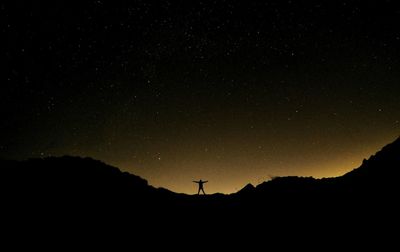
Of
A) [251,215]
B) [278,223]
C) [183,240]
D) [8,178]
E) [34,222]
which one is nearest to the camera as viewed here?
[34,222]

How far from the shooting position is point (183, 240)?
20609 mm

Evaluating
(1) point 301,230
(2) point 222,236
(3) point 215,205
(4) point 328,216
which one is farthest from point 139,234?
(4) point 328,216

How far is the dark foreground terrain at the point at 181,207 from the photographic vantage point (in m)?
17.6

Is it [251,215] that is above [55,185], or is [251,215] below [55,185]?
below

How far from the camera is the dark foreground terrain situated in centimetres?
1756

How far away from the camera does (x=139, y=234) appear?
63.7 feet

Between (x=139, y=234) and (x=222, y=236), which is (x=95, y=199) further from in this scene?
(x=222, y=236)

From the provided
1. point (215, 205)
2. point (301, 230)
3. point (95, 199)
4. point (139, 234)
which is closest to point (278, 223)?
point (301, 230)

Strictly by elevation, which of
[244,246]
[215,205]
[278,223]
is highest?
[215,205]

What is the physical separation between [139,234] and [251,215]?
9709mm

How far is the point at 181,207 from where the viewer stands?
25.1m

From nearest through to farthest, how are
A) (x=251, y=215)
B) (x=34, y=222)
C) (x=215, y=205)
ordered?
(x=34, y=222)
(x=251, y=215)
(x=215, y=205)

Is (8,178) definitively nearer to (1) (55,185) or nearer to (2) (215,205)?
(1) (55,185)

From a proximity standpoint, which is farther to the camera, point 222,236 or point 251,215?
point 251,215
